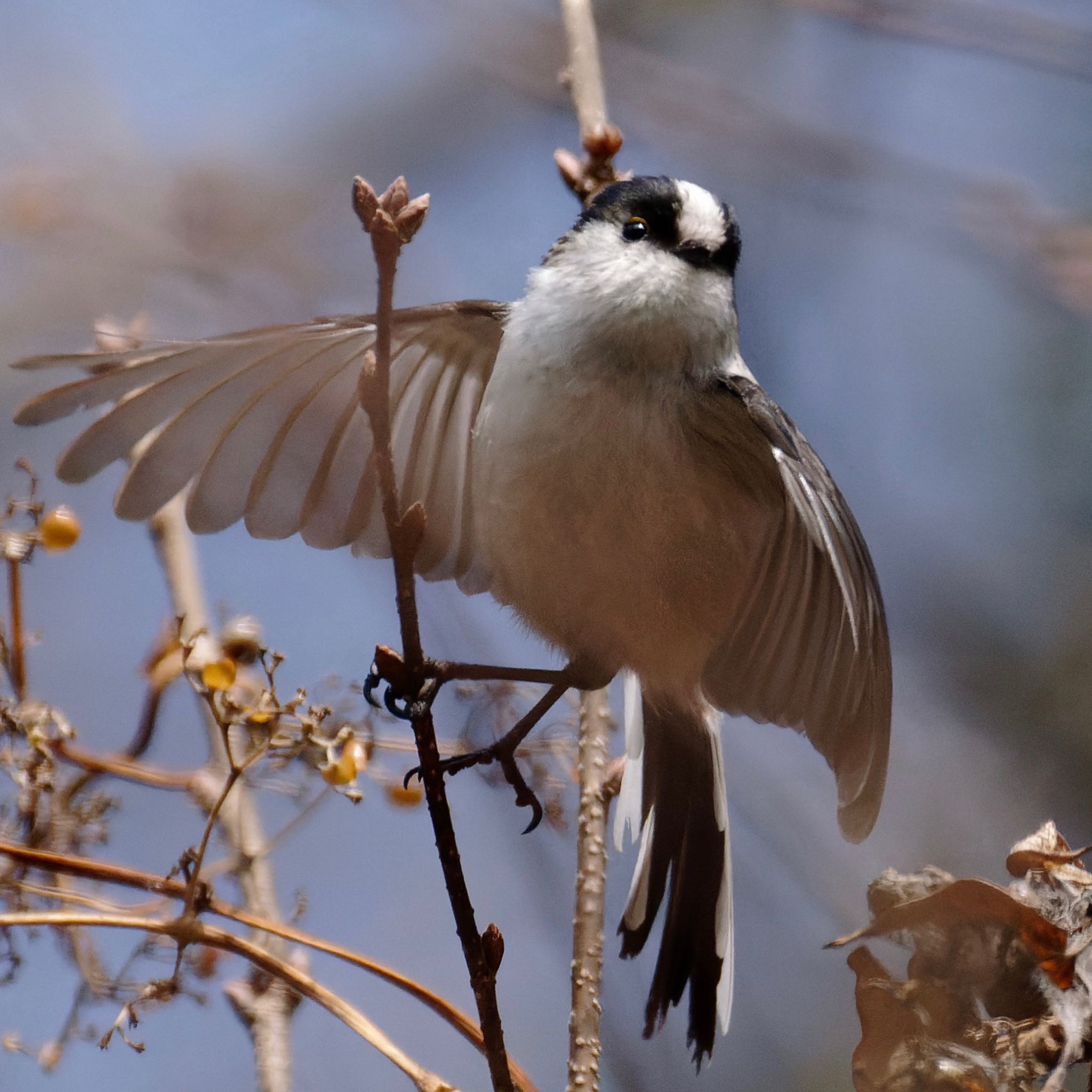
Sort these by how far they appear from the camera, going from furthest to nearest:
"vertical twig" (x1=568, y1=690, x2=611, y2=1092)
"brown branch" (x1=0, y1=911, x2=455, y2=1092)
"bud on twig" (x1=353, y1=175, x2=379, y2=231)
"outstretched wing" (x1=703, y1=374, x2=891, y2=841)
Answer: "outstretched wing" (x1=703, y1=374, x2=891, y2=841)
"vertical twig" (x1=568, y1=690, x2=611, y2=1092)
"brown branch" (x1=0, y1=911, x2=455, y2=1092)
"bud on twig" (x1=353, y1=175, x2=379, y2=231)

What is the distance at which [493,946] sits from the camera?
848 millimetres

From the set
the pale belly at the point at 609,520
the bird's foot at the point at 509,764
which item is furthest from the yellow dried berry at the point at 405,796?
the pale belly at the point at 609,520

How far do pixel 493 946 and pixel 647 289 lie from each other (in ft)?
2.85

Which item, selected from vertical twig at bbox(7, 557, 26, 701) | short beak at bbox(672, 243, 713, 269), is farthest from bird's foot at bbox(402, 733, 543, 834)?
short beak at bbox(672, 243, 713, 269)

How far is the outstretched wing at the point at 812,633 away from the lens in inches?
53.3

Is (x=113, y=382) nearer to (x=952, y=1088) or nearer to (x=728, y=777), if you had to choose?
(x=728, y=777)

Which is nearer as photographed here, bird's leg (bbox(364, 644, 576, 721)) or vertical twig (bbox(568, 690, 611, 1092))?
vertical twig (bbox(568, 690, 611, 1092))

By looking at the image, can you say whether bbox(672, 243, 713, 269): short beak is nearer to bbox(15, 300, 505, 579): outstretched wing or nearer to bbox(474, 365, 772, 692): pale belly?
bbox(474, 365, 772, 692): pale belly

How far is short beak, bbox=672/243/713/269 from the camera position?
4.87ft

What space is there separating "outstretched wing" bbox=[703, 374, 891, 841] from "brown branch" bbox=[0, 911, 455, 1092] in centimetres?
60

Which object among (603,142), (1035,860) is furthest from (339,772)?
(603,142)

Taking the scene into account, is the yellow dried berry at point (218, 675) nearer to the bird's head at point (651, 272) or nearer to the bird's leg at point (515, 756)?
the bird's leg at point (515, 756)

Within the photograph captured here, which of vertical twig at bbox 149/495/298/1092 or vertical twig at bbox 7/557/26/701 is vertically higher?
vertical twig at bbox 7/557/26/701

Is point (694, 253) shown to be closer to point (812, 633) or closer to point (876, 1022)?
point (812, 633)
